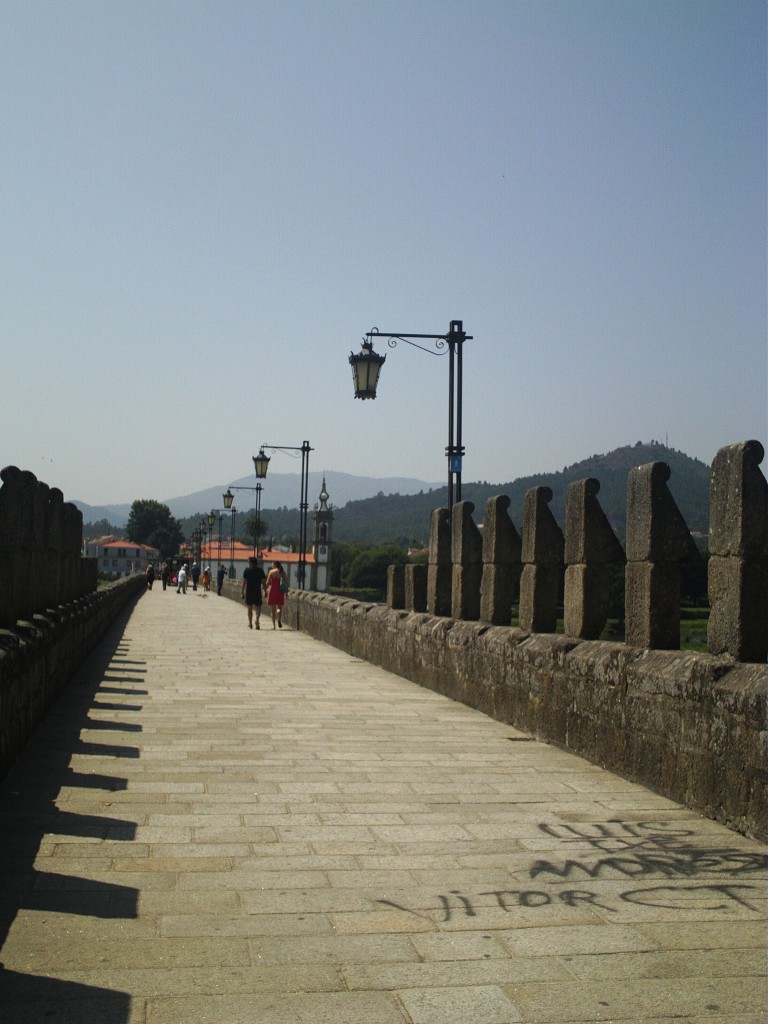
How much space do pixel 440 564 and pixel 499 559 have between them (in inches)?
78.9

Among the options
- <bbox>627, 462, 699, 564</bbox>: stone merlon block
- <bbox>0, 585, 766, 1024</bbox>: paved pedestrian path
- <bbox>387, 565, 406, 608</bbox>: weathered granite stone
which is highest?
<bbox>627, 462, 699, 564</bbox>: stone merlon block

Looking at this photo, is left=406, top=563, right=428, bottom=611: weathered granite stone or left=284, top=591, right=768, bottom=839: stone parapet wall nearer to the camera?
left=284, top=591, right=768, bottom=839: stone parapet wall

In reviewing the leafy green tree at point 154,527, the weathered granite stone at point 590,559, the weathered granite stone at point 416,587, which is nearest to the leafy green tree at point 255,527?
the weathered granite stone at point 416,587

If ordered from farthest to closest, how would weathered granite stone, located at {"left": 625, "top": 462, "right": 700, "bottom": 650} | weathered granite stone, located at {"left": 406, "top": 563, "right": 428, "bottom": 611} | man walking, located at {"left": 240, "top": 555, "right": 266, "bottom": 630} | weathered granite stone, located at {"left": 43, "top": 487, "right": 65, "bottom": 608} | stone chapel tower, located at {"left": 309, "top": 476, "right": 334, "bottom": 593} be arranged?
stone chapel tower, located at {"left": 309, "top": 476, "right": 334, "bottom": 593} → man walking, located at {"left": 240, "top": 555, "right": 266, "bottom": 630} → weathered granite stone, located at {"left": 406, "top": 563, "right": 428, "bottom": 611} → weathered granite stone, located at {"left": 43, "top": 487, "right": 65, "bottom": 608} → weathered granite stone, located at {"left": 625, "top": 462, "right": 700, "bottom": 650}

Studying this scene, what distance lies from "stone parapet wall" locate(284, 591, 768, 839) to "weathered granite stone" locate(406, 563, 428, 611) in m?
2.28

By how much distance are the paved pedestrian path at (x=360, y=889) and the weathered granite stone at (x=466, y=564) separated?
130 inches

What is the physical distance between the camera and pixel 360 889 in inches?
156

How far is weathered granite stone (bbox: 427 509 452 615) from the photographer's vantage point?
37.0 ft

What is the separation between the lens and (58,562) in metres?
10.1

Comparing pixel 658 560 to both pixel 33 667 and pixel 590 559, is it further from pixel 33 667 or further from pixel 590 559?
pixel 33 667

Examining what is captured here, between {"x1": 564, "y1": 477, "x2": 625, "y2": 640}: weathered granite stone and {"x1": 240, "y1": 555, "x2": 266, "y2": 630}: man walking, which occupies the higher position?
{"x1": 564, "y1": 477, "x2": 625, "y2": 640}: weathered granite stone

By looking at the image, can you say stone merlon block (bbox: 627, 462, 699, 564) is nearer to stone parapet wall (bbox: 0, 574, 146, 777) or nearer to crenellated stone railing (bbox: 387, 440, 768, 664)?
crenellated stone railing (bbox: 387, 440, 768, 664)

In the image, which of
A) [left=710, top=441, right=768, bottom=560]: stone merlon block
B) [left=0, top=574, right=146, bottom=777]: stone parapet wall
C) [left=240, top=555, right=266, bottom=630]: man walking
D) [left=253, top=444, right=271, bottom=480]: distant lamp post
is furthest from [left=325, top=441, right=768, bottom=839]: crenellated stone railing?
[left=253, top=444, right=271, bottom=480]: distant lamp post

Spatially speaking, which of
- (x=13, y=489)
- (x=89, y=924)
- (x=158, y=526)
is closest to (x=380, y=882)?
(x=89, y=924)
